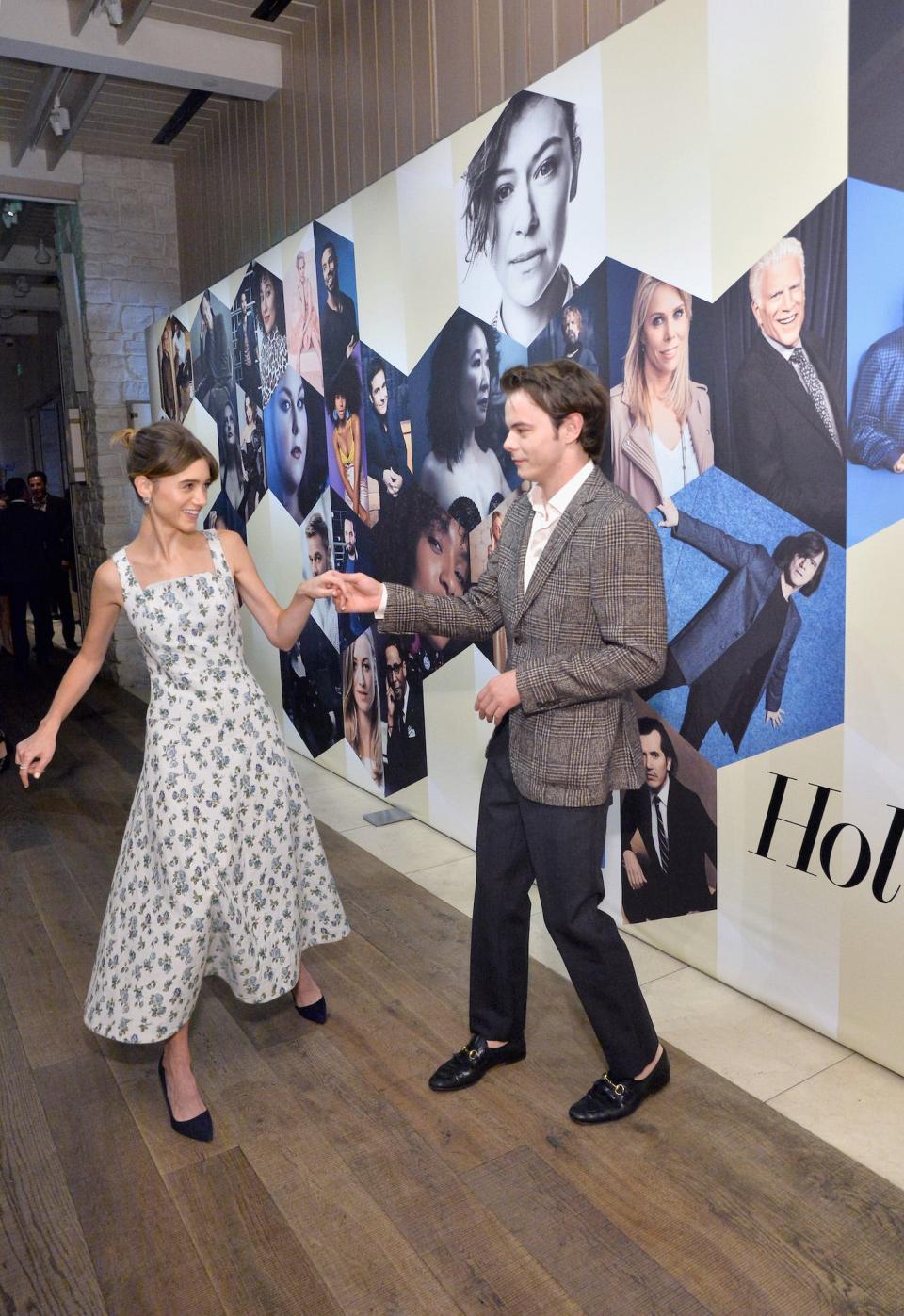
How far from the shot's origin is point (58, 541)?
8.93m

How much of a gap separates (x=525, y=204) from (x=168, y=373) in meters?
4.27

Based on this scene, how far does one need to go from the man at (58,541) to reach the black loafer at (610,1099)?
24.2 feet

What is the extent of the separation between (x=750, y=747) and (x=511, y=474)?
128cm

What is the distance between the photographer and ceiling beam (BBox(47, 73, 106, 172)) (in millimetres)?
5617

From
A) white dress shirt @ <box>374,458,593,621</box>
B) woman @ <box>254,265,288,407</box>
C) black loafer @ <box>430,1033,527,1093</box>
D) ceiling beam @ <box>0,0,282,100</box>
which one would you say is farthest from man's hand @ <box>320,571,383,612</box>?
ceiling beam @ <box>0,0,282,100</box>

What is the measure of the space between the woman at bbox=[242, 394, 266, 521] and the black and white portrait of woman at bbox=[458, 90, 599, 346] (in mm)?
2154

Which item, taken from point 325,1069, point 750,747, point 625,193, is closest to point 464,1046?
point 325,1069

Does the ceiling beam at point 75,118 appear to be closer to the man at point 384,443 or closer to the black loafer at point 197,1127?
the man at point 384,443

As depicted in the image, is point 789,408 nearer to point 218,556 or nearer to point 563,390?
point 563,390

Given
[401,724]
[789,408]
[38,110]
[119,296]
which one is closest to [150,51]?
[38,110]

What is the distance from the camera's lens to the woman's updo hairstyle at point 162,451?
222 cm

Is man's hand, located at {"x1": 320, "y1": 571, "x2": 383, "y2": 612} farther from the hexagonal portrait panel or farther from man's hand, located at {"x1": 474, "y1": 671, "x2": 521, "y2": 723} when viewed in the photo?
the hexagonal portrait panel

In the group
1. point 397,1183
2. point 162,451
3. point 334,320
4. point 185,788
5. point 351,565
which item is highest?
point 334,320

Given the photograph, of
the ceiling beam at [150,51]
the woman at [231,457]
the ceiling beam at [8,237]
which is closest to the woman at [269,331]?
the woman at [231,457]
